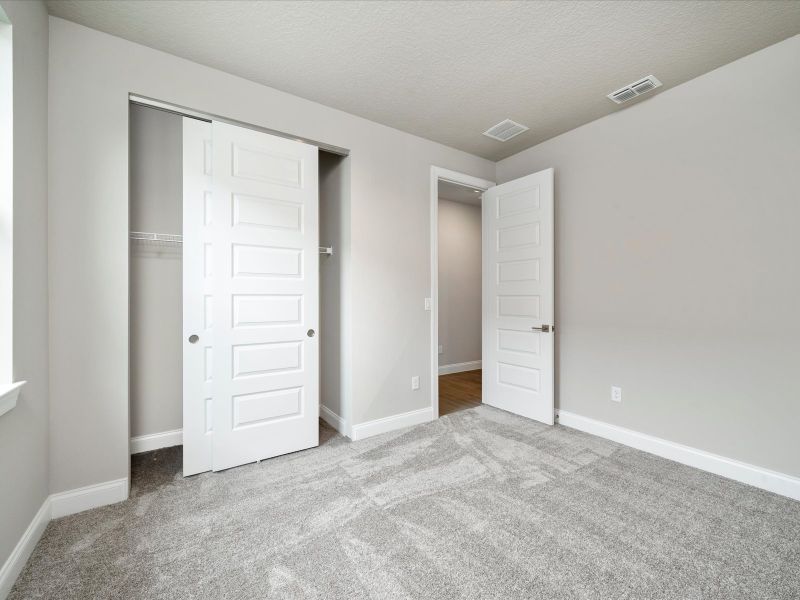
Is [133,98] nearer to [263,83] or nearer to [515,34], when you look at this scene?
[263,83]

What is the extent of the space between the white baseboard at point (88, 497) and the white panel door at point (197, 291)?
1.26ft

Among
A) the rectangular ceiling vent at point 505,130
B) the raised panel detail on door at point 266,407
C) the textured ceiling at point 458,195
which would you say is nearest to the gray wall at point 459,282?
the textured ceiling at point 458,195

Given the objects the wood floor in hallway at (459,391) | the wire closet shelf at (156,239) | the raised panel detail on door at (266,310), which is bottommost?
the wood floor in hallway at (459,391)

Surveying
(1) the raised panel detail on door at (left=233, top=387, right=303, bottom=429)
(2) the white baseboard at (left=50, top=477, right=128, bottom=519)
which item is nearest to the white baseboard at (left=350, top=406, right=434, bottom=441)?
(1) the raised panel detail on door at (left=233, top=387, right=303, bottom=429)

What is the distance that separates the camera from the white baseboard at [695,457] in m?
2.10

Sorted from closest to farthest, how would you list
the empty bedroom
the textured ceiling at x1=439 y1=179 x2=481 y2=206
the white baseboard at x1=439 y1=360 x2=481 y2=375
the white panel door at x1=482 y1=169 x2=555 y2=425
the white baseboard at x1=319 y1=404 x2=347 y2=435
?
the empty bedroom < the white baseboard at x1=319 y1=404 x2=347 y2=435 < the white panel door at x1=482 y1=169 x2=555 y2=425 < the textured ceiling at x1=439 y1=179 x2=481 y2=206 < the white baseboard at x1=439 y1=360 x2=481 y2=375

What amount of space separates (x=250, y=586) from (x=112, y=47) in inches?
117

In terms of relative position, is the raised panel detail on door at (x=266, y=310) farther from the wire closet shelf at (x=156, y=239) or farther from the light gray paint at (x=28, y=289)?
the light gray paint at (x=28, y=289)

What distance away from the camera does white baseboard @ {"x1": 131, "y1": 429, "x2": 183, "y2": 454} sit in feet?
8.86

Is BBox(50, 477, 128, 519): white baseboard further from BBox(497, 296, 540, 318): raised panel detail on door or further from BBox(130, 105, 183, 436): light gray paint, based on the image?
BBox(497, 296, 540, 318): raised panel detail on door

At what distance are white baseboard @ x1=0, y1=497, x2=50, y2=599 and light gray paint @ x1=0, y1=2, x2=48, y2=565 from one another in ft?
0.11

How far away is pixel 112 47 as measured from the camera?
6.72 feet

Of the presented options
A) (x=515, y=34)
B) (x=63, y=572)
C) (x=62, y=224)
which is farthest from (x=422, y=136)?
(x=63, y=572)

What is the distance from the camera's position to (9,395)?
141cm
